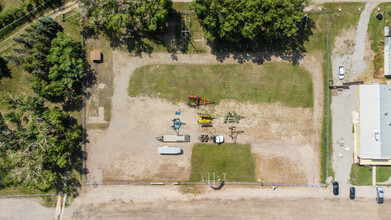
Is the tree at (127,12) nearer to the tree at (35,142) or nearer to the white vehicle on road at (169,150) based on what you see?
the tree at (35,142)

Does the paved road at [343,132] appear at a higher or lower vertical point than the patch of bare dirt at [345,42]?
lower

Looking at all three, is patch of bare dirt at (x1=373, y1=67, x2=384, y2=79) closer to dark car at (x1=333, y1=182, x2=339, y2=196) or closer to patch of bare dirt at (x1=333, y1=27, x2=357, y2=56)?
patch of bare dirt at (x1=333, y1=27, x2=357, y2=56)

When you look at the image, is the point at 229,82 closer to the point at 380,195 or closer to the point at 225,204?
the point at 225,204

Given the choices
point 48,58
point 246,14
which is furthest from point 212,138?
point 48,58

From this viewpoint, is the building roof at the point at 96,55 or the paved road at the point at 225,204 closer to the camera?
the building roof at the point at 96,55

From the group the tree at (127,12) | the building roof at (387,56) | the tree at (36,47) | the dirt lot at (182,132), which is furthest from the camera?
the dirt lot at (182,132)

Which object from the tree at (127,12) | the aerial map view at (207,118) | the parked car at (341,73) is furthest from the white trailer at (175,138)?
the parked car at (341,73)

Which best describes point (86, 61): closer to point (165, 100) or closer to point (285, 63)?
point (165, 100)
